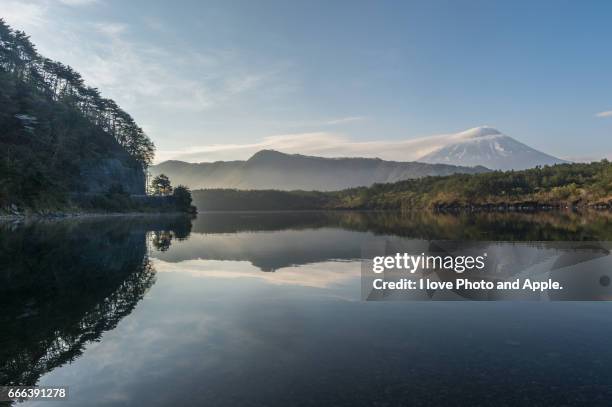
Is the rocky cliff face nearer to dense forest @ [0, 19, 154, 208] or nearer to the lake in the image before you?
dense forest @ [0, 19, 154, 208]


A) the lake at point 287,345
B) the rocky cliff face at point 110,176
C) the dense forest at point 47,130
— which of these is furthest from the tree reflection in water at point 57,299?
the rocky cliff face at point 110,176

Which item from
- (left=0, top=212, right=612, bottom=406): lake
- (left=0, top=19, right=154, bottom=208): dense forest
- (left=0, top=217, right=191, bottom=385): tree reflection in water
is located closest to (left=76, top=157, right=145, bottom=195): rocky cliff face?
(left=0, top=19, right=154, bottom=208): dense forest

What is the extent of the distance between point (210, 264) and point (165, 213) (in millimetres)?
147177

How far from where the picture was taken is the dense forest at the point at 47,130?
9206 centimetres

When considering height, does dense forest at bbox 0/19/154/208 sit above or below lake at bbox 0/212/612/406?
above

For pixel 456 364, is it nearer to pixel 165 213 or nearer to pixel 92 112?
pixel 165 213

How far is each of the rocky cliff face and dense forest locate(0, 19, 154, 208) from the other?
7.63 feet

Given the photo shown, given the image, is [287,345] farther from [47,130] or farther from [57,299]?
[47,130]

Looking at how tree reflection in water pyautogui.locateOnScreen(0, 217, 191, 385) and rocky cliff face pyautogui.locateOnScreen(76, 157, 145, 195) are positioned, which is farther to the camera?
rocky cliff face pyautogui.locateOnScreen(76, 157, 145, 195)

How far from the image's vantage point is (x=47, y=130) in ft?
388

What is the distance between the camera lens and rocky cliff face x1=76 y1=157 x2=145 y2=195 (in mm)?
130375

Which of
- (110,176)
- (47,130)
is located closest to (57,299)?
(47,130)

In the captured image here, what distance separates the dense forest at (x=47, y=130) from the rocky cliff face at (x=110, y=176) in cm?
233

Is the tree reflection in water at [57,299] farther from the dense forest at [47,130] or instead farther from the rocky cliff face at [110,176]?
the rocky cliff face at [110,176]
